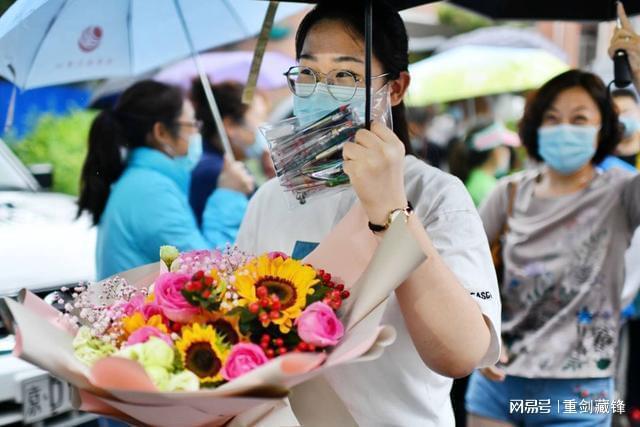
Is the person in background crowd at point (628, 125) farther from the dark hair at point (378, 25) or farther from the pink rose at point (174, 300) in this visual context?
the pink rose at point (174, 300)

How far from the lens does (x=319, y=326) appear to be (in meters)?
1.65

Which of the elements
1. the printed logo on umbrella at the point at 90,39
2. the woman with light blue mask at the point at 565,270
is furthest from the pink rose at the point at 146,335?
the woman with light blue mask at the point at 565,270

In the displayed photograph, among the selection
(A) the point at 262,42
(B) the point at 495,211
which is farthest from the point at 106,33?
(B) the point at 495,211

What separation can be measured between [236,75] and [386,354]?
3593 millimetres

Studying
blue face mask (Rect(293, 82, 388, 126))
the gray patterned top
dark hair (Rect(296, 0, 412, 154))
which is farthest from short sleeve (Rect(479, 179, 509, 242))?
blue face mask (Rect(293, 82, 388, 126))

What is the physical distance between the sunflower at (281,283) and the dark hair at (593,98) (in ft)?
8.19

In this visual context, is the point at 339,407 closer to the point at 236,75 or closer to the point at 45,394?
the point at 45,394

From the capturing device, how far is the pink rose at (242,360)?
1.57 meters

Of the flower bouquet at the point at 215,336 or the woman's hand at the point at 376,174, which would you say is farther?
the woman's hand at the point at 376,174

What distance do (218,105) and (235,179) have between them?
517 millimetres

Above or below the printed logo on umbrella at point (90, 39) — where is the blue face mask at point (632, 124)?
below

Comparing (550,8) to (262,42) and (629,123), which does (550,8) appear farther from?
(262,42)

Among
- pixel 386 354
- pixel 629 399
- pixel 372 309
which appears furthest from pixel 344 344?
pixel 629 399

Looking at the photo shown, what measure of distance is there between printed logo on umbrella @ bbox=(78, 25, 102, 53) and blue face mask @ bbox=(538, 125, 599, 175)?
2.09 metres
